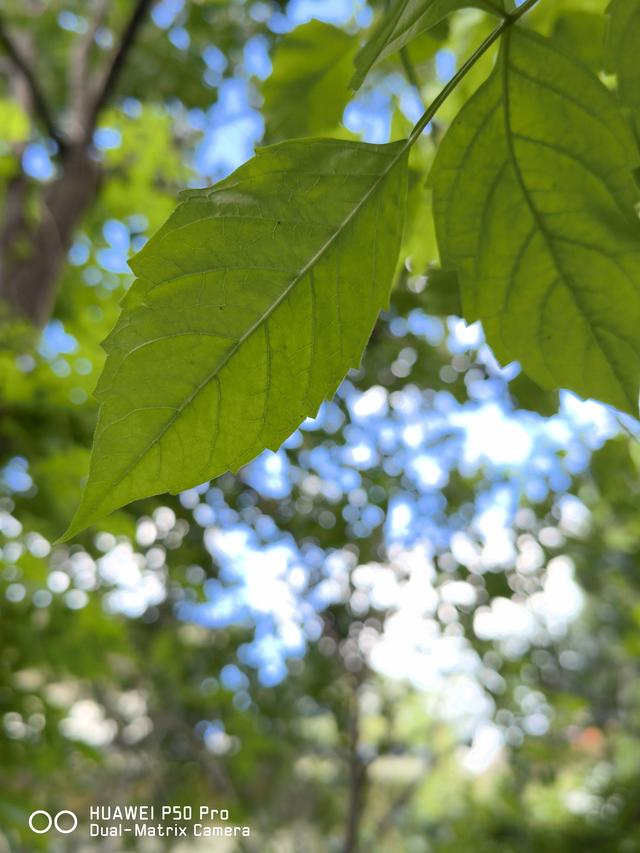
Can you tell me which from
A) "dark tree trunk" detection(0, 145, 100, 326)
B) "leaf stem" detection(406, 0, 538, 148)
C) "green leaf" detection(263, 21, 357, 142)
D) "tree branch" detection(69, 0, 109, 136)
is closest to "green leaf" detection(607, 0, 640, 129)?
"leaf stem" detection(406, 0, 538, 148)

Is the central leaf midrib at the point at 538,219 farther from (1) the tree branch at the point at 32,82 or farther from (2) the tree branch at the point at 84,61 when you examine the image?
(2) the tree branch at the point at 84,61

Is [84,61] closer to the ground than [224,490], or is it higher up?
higher up

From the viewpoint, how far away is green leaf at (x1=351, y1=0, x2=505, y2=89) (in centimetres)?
23

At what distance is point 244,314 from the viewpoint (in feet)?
0.86

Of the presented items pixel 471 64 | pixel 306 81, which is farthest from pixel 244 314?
pixel 306 81

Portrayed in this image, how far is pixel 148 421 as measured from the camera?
10.0 inches

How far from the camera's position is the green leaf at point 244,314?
0.83 ft

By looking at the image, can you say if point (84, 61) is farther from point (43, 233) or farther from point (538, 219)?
point (538, 219)

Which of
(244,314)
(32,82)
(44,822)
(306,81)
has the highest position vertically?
(32,82)

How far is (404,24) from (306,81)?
1.04ft

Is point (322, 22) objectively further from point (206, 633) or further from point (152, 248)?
point (206, 633)

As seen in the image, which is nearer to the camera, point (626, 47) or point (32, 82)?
point (626, 47)

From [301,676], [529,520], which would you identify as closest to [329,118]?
[529,520]

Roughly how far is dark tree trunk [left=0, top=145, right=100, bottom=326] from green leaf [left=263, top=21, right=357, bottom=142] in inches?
50.9
